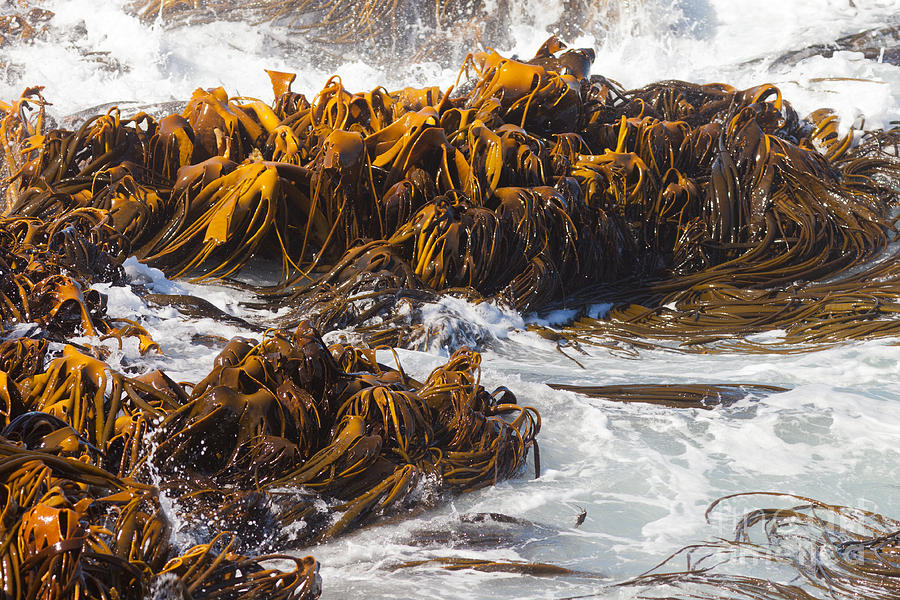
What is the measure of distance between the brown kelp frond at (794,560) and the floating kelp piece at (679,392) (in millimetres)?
813

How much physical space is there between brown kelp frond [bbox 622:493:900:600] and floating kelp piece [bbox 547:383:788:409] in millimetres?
813

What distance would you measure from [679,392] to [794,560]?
1178 mm

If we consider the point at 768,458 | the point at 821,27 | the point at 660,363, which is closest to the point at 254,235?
the point at 660,363

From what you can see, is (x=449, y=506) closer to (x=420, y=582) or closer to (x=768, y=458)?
(x=420, y=582)

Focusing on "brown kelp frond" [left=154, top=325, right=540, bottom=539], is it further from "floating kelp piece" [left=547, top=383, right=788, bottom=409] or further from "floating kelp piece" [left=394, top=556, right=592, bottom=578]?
"floating kelp piece" [left=547, top=383, right=788, bottom=409]

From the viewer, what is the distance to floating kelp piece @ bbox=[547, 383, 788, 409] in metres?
3.33

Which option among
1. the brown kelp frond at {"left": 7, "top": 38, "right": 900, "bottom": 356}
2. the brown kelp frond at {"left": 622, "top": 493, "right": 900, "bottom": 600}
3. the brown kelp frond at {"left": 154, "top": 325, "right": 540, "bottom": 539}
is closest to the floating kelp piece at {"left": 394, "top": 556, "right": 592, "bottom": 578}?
the brown kelp frond at {"left": 622, "top": 493, "right": 900, "bottom": 600}

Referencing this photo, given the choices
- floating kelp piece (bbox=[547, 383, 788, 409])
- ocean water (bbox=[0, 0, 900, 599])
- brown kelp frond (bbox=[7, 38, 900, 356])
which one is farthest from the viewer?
brown kelp frond (bbox=[7, 38, 900, 356])

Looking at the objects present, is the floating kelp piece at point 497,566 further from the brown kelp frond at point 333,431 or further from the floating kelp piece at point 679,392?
the floating kelp piece at point 679,392

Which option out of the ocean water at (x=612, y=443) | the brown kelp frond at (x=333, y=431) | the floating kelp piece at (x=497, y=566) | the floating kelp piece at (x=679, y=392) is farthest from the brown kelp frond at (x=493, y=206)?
the floating kelp piece at (x=497, y=566)

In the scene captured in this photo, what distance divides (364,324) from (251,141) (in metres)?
1.69

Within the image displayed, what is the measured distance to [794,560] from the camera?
224 centimetres

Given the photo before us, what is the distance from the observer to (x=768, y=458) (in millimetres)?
2873

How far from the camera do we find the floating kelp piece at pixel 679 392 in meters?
3.33
